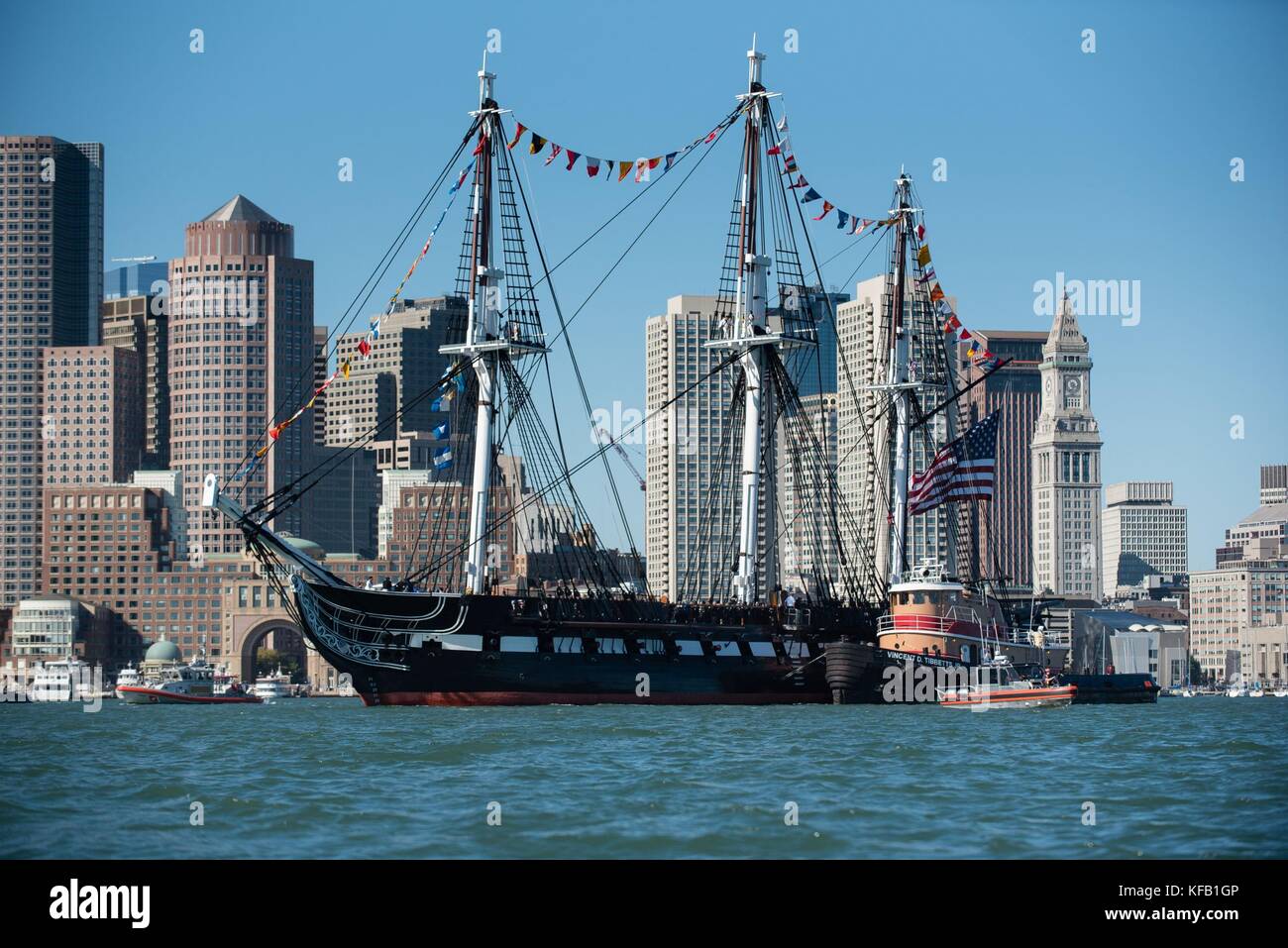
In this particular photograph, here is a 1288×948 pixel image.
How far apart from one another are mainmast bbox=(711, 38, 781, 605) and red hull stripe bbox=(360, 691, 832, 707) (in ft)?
28.6

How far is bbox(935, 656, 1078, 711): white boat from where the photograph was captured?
10200 cm

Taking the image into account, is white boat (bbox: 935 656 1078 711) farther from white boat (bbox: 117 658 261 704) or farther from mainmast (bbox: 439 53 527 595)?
white boat (bbox: 117 658 261 704)

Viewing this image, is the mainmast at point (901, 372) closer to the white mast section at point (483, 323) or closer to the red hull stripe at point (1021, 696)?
the red hull stripe at point (1021, 696)

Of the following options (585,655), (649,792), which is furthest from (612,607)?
(649,792)

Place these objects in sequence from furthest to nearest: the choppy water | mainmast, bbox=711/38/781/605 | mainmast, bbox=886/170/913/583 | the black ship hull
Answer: mainmast, bbox=886/170/913/583 → mainmast, bbox=711/38/781/605 → the black ship hull → the choppy water

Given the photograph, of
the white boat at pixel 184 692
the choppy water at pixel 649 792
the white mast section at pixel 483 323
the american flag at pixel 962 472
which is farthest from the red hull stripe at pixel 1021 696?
the white boat at pixel 184 692

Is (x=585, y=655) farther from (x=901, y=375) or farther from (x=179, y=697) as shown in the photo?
(x=179, y=697)

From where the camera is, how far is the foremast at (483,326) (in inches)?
3935

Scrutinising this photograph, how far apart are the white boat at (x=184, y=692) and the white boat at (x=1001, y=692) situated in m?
92.6

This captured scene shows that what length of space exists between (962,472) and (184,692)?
10354 cm

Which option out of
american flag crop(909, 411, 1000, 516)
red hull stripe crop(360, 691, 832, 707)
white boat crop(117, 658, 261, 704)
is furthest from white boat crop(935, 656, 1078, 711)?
white boat crop(117, 658, 261, 704)
